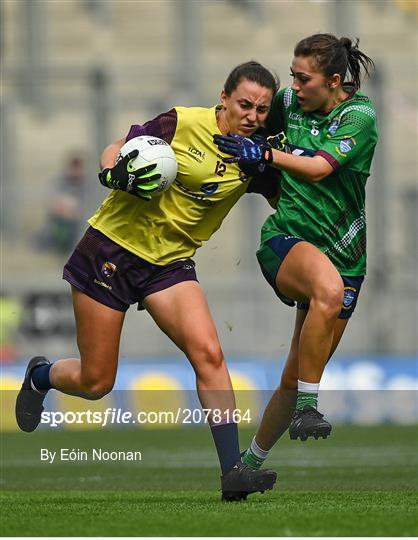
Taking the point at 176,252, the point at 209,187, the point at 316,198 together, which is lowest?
the point at 176,252

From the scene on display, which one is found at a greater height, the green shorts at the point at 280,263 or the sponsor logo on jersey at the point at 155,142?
the sponsor logo on jersey at the point at 155,142

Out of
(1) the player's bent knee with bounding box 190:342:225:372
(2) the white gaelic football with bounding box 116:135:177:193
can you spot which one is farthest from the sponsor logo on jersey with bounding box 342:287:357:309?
(2) the white gaelic football with bounding box 116:135:177:193

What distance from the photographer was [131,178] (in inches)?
299

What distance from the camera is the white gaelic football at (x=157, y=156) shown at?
24.9 feet

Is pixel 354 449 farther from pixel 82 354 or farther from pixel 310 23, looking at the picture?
pixel 310 23

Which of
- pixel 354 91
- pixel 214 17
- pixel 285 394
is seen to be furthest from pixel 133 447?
pixel 214 17

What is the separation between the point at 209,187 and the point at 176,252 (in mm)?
416

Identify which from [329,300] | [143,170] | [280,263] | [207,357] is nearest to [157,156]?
[143,170]

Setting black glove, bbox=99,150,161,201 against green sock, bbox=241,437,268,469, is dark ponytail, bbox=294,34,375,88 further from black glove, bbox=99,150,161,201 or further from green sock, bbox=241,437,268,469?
green sock, bbox=241,437,268,469

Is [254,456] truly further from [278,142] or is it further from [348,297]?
[278,142]

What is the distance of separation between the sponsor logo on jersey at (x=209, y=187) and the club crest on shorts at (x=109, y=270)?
66cm

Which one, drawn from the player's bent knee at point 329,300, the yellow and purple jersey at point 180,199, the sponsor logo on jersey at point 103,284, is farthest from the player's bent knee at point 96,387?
the player's bent knee at point 329,300

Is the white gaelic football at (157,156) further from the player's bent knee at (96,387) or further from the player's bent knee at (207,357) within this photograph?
the player's bent knee at (96,387)

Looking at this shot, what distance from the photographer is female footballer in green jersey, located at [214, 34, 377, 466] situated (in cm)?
777
